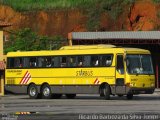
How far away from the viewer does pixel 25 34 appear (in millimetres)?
85312

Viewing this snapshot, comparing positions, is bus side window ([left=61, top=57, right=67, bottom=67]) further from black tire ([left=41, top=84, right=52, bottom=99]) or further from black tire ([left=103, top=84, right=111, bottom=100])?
black tire ([left=103, top=84, right=111, bottom=100])

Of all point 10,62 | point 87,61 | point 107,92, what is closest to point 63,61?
point 87,61

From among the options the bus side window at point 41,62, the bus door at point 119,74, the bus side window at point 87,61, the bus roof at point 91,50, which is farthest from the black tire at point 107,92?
the bus side window at point 41,62

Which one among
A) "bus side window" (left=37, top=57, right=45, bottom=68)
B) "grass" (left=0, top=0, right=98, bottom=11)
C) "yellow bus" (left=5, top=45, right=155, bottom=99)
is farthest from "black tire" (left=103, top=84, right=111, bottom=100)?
"grass" (left=0, top=0, right=98, bottom=11)

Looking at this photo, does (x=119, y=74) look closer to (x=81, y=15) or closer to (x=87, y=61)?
(x=87, y=61)

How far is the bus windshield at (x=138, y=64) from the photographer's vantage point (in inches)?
1558

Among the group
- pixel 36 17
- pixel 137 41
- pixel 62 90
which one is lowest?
pixel 62 90

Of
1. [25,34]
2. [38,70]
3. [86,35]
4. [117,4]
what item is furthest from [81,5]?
[38,70]

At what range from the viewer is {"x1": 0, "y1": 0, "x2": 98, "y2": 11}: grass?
9928 centimetres

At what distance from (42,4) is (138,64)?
62.8 meters

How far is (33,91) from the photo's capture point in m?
44.0

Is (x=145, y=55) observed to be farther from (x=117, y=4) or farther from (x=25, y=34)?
(x=117, y=4)

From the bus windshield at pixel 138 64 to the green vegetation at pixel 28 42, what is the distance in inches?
1508

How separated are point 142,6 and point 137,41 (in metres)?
27.7
